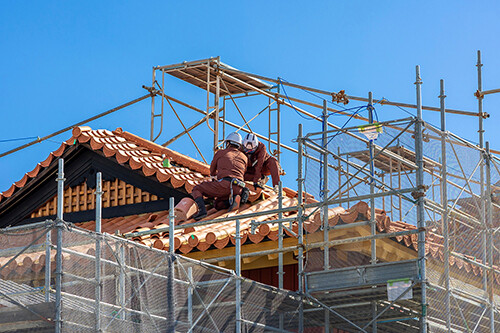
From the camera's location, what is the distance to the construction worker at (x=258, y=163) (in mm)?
20250

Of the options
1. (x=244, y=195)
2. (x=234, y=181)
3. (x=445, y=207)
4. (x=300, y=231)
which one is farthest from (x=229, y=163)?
(x=445, y=207)

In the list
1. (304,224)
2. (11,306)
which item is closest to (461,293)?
(304,224)

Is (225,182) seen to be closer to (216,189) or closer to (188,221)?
(216,189)

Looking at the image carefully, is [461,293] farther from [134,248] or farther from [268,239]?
[134,248]

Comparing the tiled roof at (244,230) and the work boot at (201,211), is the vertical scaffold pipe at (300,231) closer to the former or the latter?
the tiled roof at (244,230)

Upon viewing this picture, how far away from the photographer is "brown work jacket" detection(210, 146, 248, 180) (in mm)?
19609

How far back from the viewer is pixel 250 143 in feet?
66.3

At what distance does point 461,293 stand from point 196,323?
4.43m

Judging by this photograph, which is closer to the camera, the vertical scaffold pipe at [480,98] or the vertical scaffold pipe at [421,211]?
the vertical scaffold pipe at [421,211]

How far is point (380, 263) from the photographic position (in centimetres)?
1588

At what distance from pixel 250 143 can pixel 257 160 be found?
1.29ft

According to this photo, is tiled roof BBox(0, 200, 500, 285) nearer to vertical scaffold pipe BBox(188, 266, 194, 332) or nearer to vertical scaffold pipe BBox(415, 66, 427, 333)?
vertical scaffold pipe BBox(415, 66, 427, 333)

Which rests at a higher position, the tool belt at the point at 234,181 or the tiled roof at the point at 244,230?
the tool belt at the point at 234,181

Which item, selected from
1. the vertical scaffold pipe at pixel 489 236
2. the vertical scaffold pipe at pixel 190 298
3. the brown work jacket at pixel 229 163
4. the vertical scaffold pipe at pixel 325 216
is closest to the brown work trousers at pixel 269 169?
the brown work jacket at pixel 229 163
